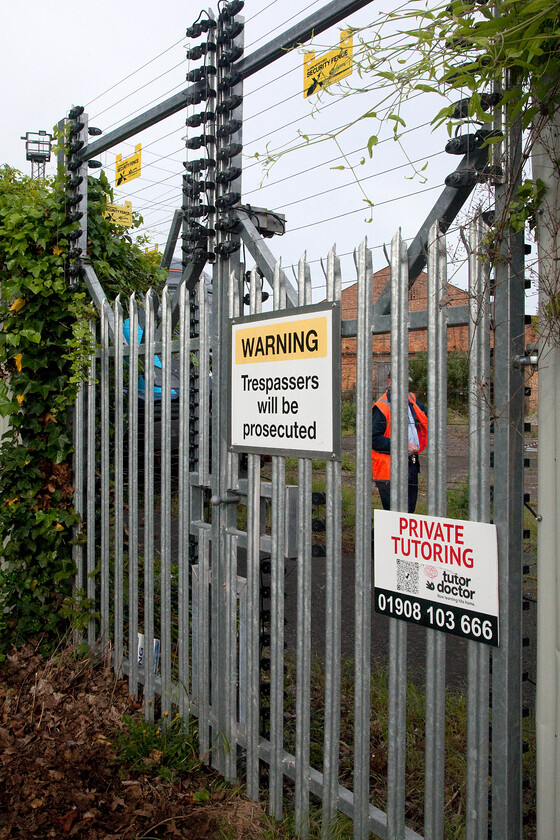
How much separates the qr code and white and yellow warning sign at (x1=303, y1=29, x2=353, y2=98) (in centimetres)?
154

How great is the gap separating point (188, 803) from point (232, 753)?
0.87 ft

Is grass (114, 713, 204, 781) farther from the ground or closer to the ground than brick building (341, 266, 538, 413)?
closer to the ground

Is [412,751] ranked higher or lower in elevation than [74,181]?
lower

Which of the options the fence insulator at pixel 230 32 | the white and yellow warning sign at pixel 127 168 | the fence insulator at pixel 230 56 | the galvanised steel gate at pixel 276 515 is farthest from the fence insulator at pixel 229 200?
the white and yellow warning sign at pixel 127 168

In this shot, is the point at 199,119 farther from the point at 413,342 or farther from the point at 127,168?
the point at 413,342

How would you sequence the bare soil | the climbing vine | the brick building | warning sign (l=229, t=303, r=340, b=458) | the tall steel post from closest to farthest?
1. the tall steel post
2. the brick building
3. warning sign (l=229, t=303, r=340, b=458)
4. the bare soil
5. the climbing vine

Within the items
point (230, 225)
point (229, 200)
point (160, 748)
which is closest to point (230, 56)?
point (229, 200)

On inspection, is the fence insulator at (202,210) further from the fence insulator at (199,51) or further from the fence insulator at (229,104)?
the fence insulator at (199,51)

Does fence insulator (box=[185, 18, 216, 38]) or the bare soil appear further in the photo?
fence insulator (box=[185, 18, 216, 38])

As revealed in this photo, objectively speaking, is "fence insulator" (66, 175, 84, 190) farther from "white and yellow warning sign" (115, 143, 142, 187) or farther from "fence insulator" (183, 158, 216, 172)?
"fence insulator" (183, 158, 216, 172)

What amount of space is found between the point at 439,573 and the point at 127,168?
3745 mm

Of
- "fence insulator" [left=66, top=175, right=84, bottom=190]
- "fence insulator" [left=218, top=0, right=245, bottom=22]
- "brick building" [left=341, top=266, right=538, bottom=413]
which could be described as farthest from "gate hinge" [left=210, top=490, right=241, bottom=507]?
"fence insulator" [left=66, top=175, right=84, bottom=190]

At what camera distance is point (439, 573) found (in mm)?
2295

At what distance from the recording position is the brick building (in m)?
2.22
